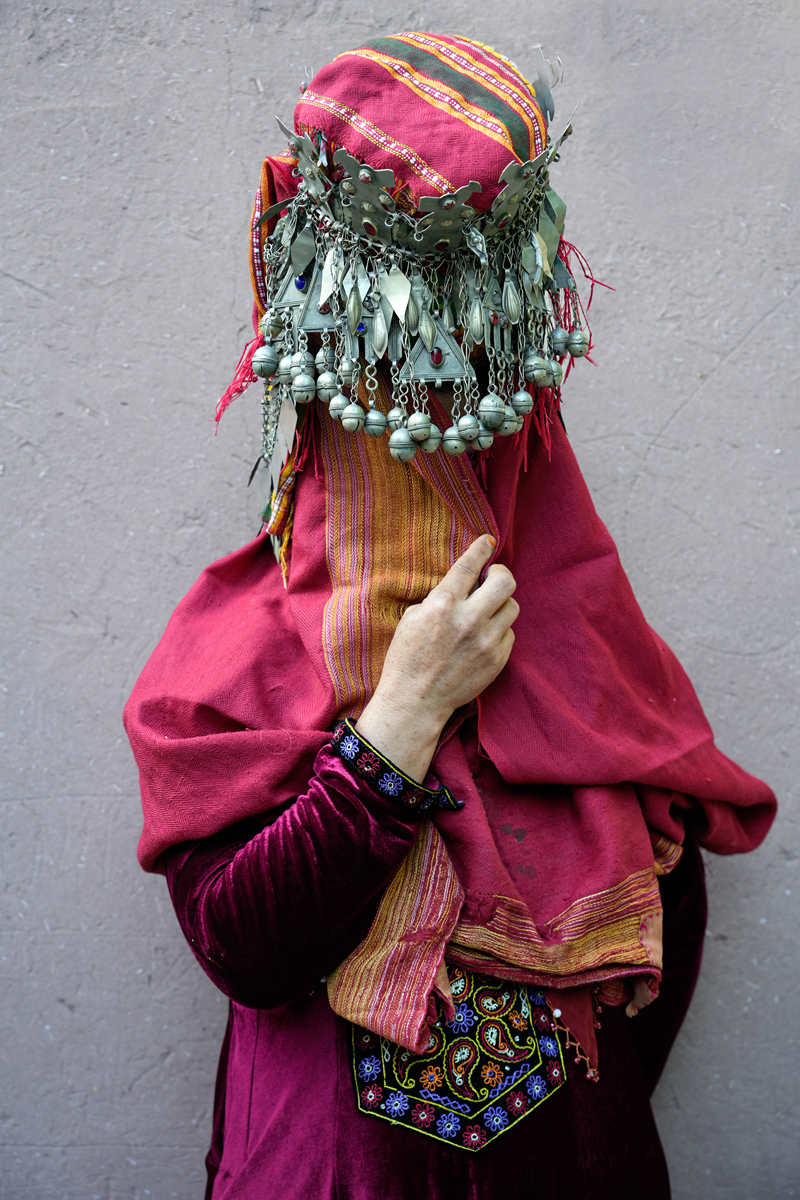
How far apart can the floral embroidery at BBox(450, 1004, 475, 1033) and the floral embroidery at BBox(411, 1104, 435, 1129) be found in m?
0.09

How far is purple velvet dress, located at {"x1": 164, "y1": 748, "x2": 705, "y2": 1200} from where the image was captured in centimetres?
91

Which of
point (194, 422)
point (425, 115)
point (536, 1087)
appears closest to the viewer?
point (425, 115)

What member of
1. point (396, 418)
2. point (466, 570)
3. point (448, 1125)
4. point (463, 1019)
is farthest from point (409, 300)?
point (448, 1125)

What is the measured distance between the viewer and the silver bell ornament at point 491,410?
92 centimetres

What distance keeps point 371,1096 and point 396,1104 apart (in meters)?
0.03

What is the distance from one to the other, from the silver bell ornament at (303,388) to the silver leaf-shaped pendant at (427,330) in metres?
0.13

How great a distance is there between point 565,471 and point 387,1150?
849 millimetres

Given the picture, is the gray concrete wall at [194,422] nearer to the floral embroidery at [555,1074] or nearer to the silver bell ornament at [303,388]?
the silver bell ornament at [303,388]

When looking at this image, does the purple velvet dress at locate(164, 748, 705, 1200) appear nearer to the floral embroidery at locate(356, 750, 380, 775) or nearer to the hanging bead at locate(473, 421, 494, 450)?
the floral embroidery at locate(356, 750, 380, 775)

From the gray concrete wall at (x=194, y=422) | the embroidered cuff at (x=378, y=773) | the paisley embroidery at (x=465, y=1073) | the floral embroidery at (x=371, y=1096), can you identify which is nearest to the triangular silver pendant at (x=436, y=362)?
the embroidered cuff at (x=378, y=773)

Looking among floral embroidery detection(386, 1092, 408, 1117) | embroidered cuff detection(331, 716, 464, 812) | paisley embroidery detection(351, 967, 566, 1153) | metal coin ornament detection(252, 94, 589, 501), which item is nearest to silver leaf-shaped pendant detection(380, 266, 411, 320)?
metal coin ornament detection(252, 94, 589, 501)

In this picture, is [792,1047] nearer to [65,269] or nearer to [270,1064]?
[270,1064]

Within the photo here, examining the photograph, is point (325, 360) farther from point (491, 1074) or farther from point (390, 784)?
point (491, 1074)

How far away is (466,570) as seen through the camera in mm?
1012
